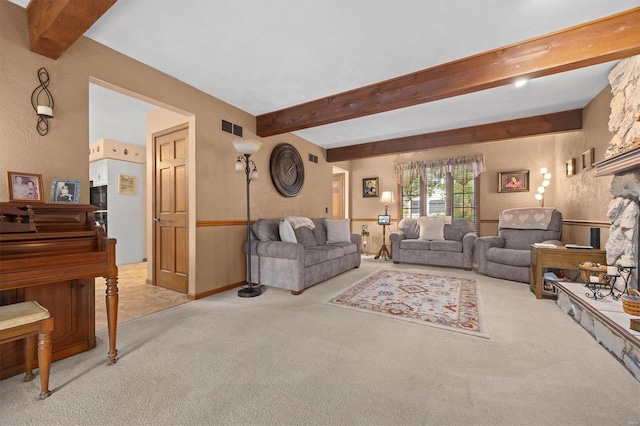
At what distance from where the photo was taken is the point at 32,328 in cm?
141

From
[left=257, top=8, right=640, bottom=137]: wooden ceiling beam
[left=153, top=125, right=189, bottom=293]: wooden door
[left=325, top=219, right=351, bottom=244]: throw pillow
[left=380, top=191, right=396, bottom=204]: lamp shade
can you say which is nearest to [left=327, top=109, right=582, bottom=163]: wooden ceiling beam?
[left=380, top=191, right=396, bottom=204]: lamp shade

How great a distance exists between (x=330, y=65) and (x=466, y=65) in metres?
1.31

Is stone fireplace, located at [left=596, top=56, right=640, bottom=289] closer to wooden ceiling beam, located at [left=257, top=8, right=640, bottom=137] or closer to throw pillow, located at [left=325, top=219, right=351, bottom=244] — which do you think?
wooden ceiling beam, located at [left=257, top=8, right=640, bottom=137]

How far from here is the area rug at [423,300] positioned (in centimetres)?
246

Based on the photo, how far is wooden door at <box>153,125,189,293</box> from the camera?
3.41m

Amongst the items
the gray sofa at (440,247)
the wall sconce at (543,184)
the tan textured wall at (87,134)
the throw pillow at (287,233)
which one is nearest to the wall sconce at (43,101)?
→ the tan textured wall at (87,134)

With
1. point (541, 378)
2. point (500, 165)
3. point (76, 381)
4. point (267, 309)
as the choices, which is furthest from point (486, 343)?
point (500, 165)

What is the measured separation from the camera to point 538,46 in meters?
2.25

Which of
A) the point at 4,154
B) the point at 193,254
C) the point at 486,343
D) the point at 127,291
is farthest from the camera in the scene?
the point at 127,291

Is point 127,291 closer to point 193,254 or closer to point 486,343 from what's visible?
point 193,254

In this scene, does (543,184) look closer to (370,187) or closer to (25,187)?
(370,187)

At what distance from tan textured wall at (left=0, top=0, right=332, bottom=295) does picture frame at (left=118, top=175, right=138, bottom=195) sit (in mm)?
3272

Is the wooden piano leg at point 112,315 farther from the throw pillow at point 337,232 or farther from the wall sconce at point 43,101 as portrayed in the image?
the throw pillow at point 337,232

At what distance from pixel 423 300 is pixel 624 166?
82.8 inches
